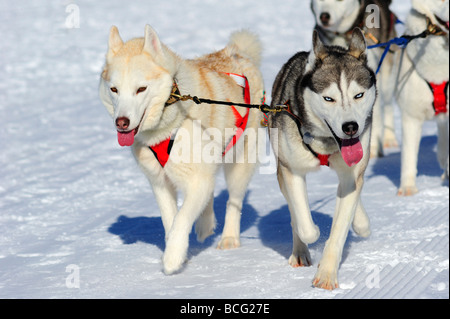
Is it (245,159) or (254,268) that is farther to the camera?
(245,159)

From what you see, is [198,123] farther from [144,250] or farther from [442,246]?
[442,246]

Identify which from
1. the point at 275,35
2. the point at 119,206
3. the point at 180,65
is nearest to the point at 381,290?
the point at 180,65

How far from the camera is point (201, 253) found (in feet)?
15.5

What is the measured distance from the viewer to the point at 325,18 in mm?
6500

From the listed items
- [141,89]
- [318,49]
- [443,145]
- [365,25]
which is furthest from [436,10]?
[141,89]

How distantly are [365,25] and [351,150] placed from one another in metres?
3.27

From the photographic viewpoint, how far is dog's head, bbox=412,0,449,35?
5526 millimetres

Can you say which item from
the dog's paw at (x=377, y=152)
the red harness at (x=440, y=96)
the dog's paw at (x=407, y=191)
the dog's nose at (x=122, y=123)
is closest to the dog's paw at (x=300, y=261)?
the dog's nose at (x=122, y=123)

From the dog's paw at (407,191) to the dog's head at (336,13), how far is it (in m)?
1.70

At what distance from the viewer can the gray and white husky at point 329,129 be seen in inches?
141

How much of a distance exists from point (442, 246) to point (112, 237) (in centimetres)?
231

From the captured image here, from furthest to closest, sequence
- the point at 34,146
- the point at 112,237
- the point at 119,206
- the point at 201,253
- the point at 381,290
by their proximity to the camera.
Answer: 1. the point at 34,146
2. the point at 119,206
3. the point at 112,237
4. the point at 201,253
5. the point at 381,290

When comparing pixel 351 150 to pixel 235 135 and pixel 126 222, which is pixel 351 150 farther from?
pixel 126 222

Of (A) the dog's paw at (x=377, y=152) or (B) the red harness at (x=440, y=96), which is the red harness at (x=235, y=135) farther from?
(A) the dog's paw at (x=377, y=152)
